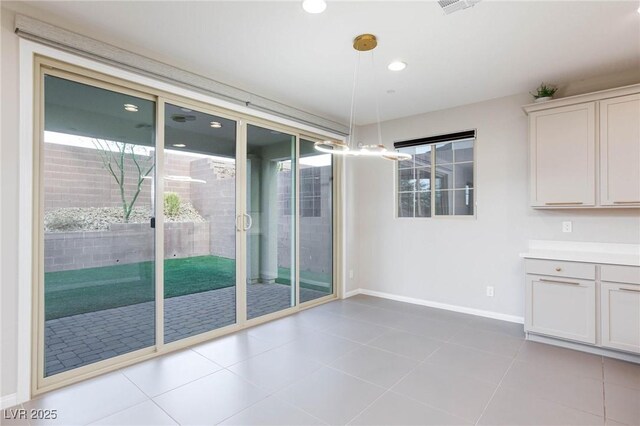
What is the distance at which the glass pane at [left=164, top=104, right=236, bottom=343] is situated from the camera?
10.2 ft

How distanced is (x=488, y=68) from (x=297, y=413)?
3321mm

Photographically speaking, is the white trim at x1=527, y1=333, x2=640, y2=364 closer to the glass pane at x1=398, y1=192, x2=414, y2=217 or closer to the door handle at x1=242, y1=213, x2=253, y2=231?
the glass pane at x1=398, y1=192, x2=414, y2=217

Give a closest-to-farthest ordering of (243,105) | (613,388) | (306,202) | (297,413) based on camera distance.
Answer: (297,413) < (613,388) < (243,105) < (306,202)

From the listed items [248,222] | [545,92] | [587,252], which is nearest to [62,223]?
[248,222]

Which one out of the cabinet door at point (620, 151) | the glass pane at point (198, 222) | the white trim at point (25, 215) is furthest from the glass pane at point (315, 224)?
the cabinet door at point (620, 151)

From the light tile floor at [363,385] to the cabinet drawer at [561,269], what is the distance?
27.6 inches

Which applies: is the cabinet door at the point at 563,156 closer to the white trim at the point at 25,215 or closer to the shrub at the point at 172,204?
the shrub at the point at 172,204

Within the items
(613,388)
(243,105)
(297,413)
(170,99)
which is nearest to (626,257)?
(613,388)

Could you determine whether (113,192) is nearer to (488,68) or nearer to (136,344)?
(136,344)

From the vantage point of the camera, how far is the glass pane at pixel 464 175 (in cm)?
419

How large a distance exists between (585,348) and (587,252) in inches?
36.7

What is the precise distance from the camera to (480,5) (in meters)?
2.19

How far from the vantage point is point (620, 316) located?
111 inches

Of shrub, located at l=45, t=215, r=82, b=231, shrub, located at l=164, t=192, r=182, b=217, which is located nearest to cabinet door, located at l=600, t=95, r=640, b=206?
shrub, located at l=164, t=192, r=182, b=217
